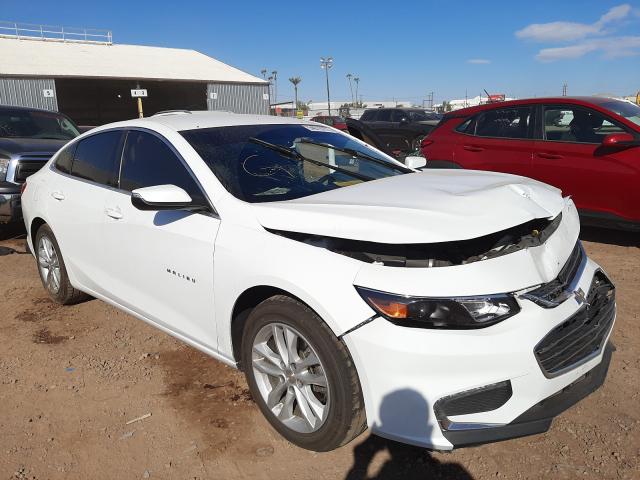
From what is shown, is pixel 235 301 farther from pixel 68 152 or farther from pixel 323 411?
pixel 68 152

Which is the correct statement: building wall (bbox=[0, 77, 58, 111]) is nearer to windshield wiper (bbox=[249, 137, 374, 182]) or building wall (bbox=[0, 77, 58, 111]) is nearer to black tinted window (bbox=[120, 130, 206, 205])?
black tinted window (bbox=[120, 130, 206, 205])

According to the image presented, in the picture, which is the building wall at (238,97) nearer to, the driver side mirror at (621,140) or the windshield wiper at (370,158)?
the driver side mirror at (621,140)

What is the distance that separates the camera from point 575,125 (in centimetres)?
591

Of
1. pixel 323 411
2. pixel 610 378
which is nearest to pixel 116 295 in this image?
pixel 323 411

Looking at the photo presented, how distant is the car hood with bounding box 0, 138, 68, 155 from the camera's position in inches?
271

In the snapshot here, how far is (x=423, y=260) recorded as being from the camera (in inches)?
94.7

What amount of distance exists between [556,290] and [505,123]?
183 inches

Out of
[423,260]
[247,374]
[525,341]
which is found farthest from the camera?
[247,374]

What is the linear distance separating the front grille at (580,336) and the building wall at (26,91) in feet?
115

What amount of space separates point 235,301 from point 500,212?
1.38 meters

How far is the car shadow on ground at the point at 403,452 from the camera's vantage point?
2.21 meters

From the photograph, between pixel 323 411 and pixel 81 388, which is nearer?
pixel 323 411

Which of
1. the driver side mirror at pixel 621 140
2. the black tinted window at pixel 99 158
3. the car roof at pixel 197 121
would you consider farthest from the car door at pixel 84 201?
the driver side mirror at pixel 621 140

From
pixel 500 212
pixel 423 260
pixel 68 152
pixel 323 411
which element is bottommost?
pixel 323 411
